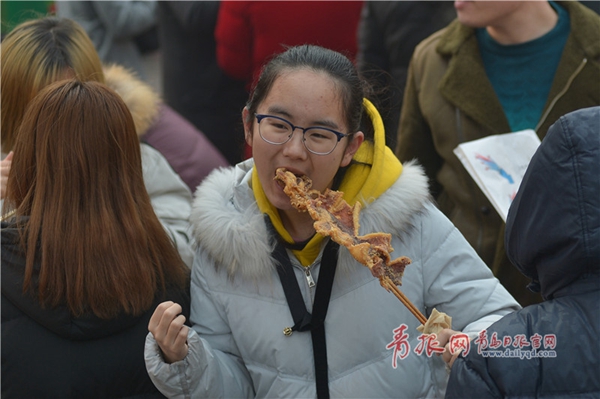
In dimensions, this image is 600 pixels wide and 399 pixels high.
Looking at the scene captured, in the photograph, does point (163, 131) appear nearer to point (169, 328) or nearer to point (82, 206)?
point (82, 206)

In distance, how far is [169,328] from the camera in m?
2.41

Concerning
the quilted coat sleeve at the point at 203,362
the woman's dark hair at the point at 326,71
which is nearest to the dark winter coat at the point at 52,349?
the quilted coat sleeve at the point at 203,362

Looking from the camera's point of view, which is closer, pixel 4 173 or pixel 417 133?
pixel 4 173

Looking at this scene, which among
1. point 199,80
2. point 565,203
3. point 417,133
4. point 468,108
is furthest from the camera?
point 199,80

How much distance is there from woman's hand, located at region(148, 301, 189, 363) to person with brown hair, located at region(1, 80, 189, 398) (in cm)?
21

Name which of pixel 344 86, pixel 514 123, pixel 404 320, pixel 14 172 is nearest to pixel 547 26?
pixel 514 123

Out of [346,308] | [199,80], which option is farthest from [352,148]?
[199,80]

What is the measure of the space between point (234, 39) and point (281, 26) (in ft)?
1.28

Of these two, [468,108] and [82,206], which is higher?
[82,206]

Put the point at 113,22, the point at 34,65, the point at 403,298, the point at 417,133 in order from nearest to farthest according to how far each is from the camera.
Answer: the point at 403,298 → the point at 34,65 → the point at 417,133 → the point at 113,22

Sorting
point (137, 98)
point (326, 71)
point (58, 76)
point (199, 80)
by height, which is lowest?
point (199, 80)

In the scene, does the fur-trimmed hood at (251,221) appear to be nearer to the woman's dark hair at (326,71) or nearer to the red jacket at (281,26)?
the woman's dark hair at (326,71)

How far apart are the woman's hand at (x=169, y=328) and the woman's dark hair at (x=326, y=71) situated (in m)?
0.77

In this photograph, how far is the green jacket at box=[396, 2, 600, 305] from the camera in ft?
11.4
